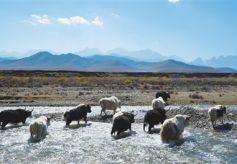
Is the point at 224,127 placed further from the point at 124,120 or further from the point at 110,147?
the point at 110,147

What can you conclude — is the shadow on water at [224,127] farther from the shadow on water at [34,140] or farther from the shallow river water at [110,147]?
the shadow on water at [34,140]

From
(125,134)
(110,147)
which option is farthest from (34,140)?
(125,134)

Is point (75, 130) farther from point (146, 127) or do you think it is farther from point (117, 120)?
point (146, 127)

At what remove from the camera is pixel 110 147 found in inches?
690

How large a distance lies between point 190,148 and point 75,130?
23.7ft

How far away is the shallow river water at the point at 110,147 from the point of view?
606 inches

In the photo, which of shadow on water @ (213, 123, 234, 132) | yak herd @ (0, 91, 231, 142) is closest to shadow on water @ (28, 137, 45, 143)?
yak herd @ (0, 91, 231, 142)

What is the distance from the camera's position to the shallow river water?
15391 millimetres

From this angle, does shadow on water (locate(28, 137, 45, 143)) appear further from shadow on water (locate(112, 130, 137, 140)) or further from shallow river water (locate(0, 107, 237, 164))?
shadow on water (locate(112, 130, 137, 140))

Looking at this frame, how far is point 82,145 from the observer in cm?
1788

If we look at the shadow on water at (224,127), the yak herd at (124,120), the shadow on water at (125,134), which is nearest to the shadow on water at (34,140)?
the yak herd at (124,120)

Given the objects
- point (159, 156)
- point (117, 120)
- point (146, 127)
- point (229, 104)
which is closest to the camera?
point (159, 156)

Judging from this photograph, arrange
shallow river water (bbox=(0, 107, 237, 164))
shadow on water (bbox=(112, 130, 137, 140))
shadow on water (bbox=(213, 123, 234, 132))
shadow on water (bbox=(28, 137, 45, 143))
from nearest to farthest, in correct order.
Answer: shallow river water (bbox=(0, 107, 237, 164))
shadow on water (bbox=(28, 137, 45, 143))
shadow on water (bbox=(112, 130, 137, 140))
shadow on water (bbox=(213, 123, 234, 132))

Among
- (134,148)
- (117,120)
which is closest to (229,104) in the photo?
(117,120)
